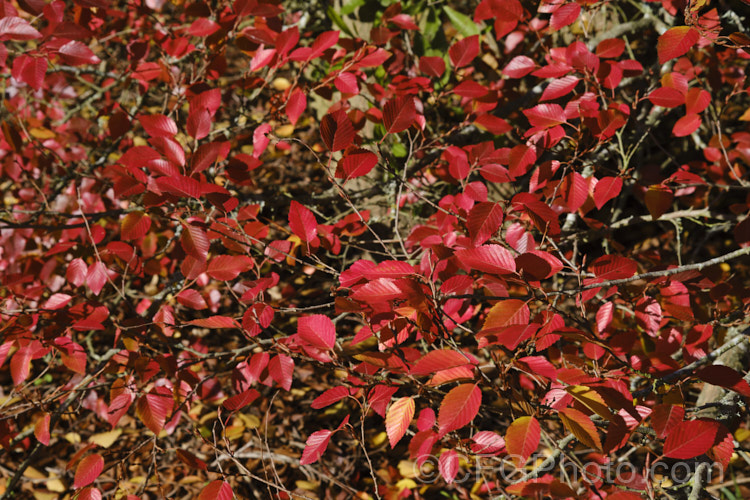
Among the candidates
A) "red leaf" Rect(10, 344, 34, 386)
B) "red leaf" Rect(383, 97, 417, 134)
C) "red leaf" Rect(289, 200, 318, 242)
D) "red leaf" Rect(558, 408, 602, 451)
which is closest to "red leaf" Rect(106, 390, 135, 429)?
"red leaf" Rect(10, 344, 34, 386)

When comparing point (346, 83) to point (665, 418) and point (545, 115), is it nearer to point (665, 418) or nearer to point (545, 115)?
point (545, 115)

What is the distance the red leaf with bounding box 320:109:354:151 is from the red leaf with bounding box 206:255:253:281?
38cm

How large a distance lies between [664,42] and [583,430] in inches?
34.9

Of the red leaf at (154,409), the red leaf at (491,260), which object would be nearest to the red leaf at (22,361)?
the red leaf at (154,409)

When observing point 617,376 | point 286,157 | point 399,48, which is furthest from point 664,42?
point 286,157

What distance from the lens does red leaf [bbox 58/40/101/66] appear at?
139 centimetres

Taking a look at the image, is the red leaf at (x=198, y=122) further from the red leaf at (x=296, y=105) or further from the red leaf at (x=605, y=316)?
the red leaf at (x=605, y=316)

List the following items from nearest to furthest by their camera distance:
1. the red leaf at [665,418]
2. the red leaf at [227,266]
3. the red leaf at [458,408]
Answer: the red leaf at [458,408] < the red leaf at [665,418] < the red leaf at [227,266]

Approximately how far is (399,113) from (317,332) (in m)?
0.55

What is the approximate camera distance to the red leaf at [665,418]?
95cm

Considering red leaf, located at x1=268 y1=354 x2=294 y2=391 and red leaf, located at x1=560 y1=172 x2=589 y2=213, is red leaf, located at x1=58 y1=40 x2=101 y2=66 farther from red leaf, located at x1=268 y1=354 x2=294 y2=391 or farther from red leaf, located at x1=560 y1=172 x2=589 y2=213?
red leaf, located at x1=560 y1=172 x2=589 y2=213

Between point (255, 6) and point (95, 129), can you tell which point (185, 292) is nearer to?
point (255, 6)

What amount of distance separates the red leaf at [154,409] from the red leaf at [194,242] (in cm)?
38

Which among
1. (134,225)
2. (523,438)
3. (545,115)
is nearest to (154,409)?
(134,225)
